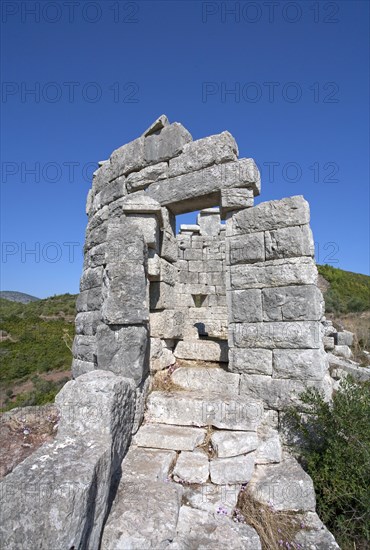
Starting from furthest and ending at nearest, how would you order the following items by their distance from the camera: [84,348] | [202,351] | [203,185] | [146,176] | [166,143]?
[84,348], [146,176], [166,143], [202,351], [203,185]

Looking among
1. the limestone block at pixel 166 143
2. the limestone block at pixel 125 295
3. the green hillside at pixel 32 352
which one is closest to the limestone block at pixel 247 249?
the limestone block at pixel 125 295

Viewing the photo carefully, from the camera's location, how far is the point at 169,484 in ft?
7.96

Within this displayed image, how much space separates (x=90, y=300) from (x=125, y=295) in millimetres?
2534

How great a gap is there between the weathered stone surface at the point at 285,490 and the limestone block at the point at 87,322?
132 inches

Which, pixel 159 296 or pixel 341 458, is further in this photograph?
pixel 159 296

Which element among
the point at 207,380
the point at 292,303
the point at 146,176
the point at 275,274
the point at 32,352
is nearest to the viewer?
the point at 292,303

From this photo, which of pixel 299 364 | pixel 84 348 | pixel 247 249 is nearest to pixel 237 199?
pixel 247 249

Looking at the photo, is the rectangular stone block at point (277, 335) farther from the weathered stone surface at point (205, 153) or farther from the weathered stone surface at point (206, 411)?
the weathered stone surface at point (205, 153)

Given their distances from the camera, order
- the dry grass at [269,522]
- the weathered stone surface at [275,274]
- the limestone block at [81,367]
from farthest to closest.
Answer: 1. the limestone block at [81,367]
2. the weathered stone surface at [275,274]
3. the dry grass at [269,522]

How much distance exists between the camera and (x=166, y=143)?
5000 mm

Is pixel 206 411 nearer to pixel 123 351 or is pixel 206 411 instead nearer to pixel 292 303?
pixel 123 351

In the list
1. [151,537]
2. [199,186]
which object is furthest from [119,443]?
[199,186]

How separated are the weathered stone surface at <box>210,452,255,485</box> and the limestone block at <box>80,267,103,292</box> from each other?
11.2 feet

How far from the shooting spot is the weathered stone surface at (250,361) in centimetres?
372
